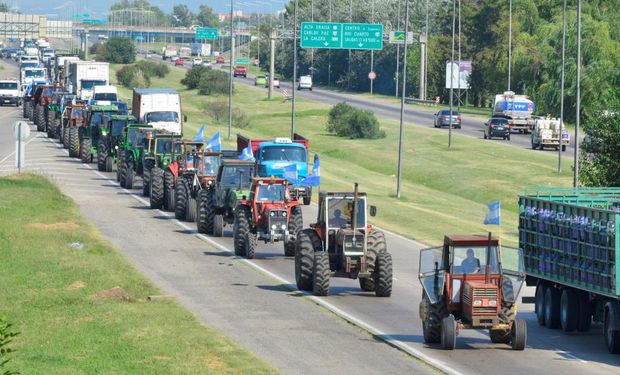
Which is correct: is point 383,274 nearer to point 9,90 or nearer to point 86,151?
point 86,151

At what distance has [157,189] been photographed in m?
47.0

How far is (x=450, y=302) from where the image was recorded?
2341 cm

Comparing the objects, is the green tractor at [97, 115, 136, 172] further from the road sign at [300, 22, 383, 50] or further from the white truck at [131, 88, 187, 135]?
the road sign at [300, 22, 383, 50]

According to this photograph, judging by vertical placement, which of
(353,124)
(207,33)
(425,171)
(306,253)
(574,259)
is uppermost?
(207,33)

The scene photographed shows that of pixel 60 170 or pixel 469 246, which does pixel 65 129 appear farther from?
pixel 469 246

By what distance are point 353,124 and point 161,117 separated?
36.1m


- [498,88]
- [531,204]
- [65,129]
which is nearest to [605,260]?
[531,204]

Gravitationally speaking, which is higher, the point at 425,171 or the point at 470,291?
the point at 470,291

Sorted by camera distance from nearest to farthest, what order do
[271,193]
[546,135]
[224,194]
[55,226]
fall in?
[271,193] → [224,194] → [55,226] → [546,135]

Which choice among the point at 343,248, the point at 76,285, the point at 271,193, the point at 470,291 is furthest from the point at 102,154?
the point at 470,291

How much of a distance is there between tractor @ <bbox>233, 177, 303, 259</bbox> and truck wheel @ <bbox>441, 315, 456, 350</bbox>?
475 inches

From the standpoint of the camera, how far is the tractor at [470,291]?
75.1ft

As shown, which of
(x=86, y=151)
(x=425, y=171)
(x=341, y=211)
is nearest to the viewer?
(x=341, y=211)

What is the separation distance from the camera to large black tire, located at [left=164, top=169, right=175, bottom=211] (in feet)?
154
